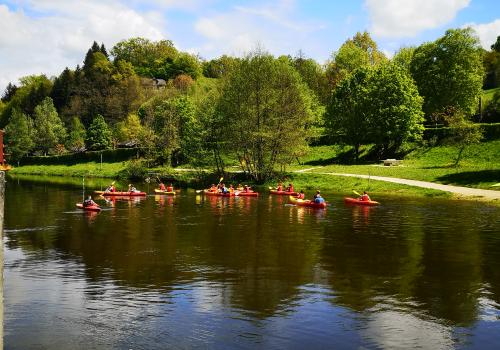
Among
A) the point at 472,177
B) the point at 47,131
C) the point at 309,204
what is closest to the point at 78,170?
the point at 47,131

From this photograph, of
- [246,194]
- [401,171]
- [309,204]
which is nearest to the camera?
[309,204]

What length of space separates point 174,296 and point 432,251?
15.8m

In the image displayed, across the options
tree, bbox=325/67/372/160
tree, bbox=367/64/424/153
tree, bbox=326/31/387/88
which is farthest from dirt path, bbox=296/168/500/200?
tree, bbox=326/31/387/88

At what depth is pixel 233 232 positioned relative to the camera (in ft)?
121

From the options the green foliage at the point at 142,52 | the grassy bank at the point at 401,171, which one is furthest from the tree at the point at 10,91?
the grassy bank at the point at 401,171

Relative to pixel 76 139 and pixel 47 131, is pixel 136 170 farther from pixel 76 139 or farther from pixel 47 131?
pixel 47 131

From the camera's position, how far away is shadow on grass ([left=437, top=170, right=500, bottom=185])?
58.2 m

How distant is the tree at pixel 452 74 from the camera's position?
283 ft

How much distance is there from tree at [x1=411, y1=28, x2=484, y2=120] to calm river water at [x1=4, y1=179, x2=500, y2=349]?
47936 mm

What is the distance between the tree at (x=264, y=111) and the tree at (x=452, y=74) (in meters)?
30.4

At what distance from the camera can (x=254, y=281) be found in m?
24.5

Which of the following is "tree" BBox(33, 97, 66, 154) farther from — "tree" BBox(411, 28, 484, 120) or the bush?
"tree" BBox(411, 28, 484, 120)

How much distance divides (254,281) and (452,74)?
73248 millimetres

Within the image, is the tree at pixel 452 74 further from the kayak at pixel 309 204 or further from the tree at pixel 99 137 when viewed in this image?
the tree at pixel 99 137
